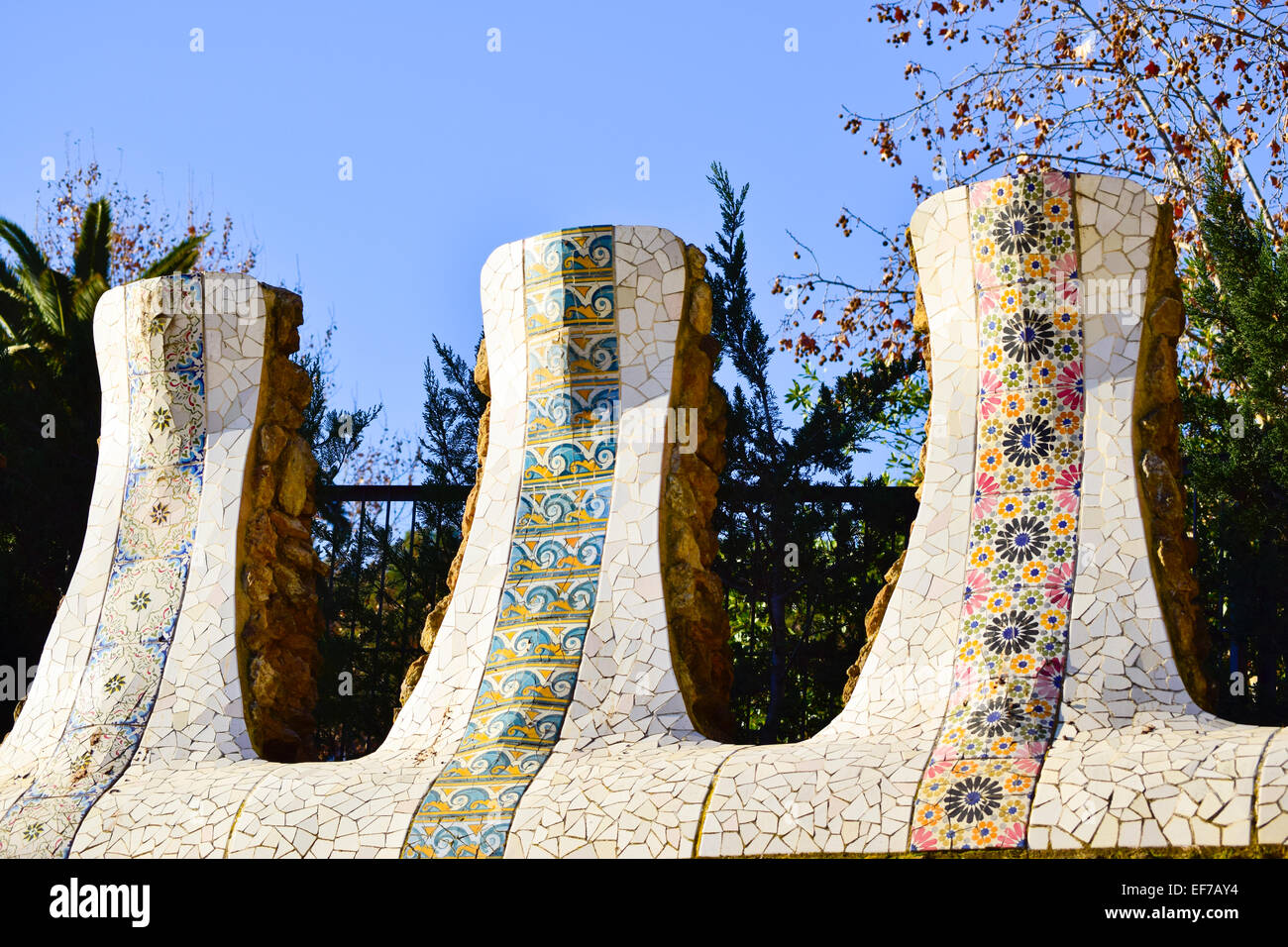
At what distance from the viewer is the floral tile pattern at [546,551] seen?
5562mm

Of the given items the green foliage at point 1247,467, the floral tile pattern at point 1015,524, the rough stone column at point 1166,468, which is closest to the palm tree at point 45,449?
the floral tile pattern at point 1015,524

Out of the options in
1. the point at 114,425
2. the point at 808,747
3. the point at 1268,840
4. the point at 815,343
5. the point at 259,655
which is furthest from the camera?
the point at 815,343

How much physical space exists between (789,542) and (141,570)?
306cm

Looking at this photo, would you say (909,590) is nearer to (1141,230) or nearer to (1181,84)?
(1141,230)

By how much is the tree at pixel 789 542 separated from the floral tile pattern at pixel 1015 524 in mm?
2065

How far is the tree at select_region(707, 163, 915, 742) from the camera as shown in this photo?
7.73 m

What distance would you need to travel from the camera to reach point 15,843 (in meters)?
5.94

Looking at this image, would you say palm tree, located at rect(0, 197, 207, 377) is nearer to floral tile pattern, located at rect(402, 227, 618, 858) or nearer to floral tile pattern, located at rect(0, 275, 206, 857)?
floral tile pattern, located at rect(0, 275, 206, 857)

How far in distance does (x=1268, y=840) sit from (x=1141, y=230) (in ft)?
7.62

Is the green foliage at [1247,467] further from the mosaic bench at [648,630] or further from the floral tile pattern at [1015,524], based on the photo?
the floral tile pattern at [1015,524]

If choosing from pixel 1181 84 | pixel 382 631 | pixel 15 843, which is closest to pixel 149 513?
pixel 15 843

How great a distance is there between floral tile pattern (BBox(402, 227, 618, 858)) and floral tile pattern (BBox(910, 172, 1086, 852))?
57.2 inches

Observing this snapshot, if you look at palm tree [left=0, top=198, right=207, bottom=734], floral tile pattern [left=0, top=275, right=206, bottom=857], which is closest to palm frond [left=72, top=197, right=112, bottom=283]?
palm tree [left=0, top=198, right=207, bottom=734]

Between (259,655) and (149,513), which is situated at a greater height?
(149,513)
